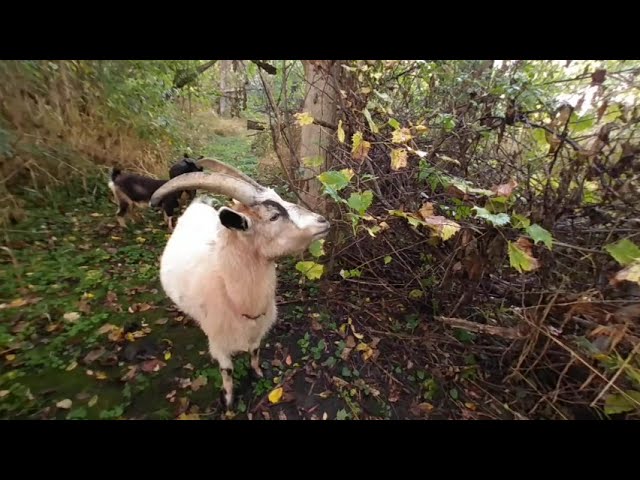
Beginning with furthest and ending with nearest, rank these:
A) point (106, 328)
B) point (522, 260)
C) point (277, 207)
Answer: point (106, 328)
point (277, 207)
point (522, 260)

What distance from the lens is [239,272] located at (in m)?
2.51

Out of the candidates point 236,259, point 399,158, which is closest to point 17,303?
point 236,259

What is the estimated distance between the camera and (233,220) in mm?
2271

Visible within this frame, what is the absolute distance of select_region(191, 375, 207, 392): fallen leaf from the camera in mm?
2971

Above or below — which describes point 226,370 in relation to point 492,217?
below

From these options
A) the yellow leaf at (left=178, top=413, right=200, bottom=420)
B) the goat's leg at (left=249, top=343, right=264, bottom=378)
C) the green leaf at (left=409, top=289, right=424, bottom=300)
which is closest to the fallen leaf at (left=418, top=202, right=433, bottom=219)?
the green leaf at (left=409, top=289, right=424, bottom=300)

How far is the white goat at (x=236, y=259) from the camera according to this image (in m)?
2.35

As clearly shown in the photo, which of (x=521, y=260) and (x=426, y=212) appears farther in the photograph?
(x=426, y=212)

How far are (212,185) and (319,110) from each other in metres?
1.79

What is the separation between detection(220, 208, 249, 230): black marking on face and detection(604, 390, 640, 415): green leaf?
271 cm

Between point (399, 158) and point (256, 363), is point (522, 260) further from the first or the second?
point (256, 363)

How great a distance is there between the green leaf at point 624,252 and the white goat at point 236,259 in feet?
5.74

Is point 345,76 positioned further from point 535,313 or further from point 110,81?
point 110,81

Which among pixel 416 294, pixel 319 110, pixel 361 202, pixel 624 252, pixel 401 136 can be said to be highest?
pixel 319 110
